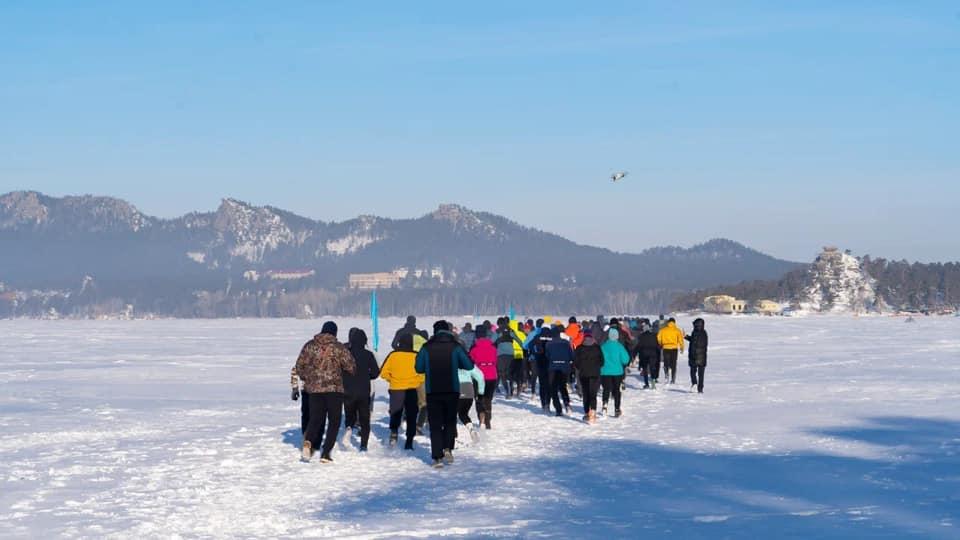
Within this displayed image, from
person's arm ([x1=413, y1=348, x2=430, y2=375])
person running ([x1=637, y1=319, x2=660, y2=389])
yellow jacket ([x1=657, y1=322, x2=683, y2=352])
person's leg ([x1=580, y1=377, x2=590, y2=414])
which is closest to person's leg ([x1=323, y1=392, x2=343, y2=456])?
person's arm ([x1=413, y1=348, x2=430, y2=375])

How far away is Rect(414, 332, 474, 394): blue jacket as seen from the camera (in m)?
14.6

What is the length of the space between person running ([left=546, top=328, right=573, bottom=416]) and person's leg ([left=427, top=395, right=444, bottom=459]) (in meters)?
5.81

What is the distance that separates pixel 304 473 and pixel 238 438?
3.79m

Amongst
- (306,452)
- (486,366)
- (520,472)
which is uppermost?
(486,366)

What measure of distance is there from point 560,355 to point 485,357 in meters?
2.11

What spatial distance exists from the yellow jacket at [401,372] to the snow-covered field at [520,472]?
92 centimetres

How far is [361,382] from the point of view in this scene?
15602 mm

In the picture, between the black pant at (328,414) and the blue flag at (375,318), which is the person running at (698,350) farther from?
the black pant at (328,414)

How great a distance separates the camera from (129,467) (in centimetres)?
1434


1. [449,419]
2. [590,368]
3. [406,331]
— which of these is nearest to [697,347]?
[590,368]

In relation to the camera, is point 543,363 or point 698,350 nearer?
point 543,363

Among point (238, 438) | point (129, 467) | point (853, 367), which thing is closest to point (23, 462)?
point (129, 467)

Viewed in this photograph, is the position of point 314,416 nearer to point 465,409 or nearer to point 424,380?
point 424,380

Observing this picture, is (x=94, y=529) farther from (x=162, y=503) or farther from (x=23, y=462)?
(x=23, y=462)
